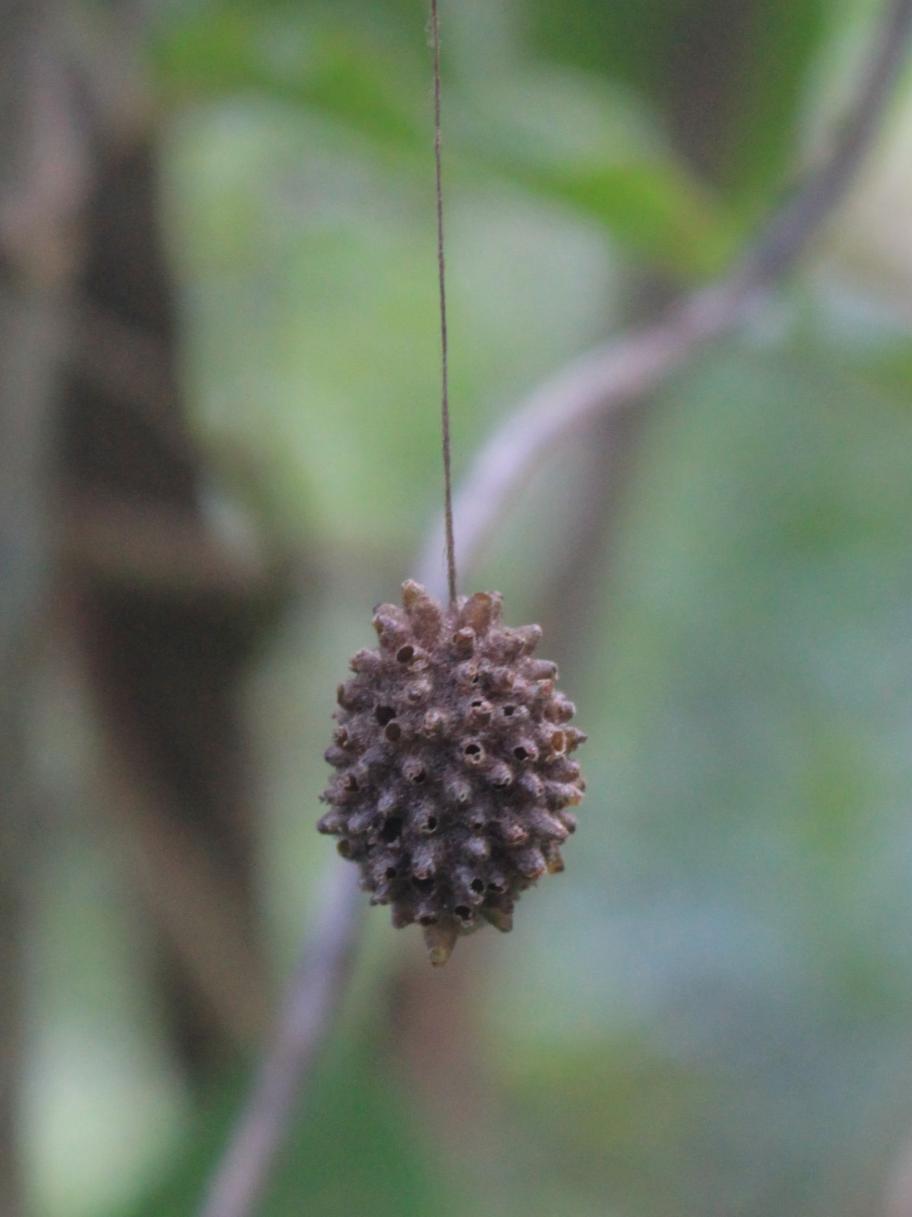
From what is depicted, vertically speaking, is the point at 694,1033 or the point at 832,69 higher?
the point at 832,69

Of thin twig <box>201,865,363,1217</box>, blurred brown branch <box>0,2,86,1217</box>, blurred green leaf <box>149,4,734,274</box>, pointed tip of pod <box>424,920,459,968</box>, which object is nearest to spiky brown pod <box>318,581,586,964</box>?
pointed tip of pod <box>424,920,459,968</box>

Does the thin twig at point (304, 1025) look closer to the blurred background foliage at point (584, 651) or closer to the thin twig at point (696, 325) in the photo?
the thin twig at point (696, 325)

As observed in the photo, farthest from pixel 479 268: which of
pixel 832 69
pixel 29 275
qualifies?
pixel 29 275

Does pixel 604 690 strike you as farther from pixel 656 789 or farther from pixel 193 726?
pixel 193 726

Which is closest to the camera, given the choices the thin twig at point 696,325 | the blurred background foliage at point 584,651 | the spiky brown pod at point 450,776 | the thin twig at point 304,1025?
the spiky brown pod at point 450,776

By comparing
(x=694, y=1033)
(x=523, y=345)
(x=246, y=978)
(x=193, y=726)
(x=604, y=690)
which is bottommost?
(x=246, y=978)

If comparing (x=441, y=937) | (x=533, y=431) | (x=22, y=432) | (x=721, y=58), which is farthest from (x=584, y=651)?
(x=441, y=937)

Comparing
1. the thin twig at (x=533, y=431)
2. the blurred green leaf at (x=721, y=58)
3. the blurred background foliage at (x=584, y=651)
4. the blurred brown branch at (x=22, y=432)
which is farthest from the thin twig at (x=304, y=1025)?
the blurred green leaf at (x=721, y=58)
